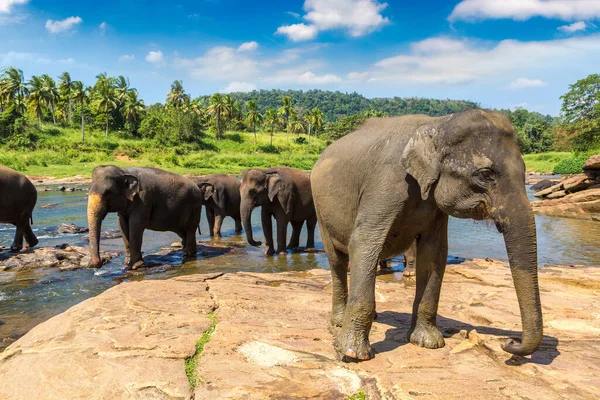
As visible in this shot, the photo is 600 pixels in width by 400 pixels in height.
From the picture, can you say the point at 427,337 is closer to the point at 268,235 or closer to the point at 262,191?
the point at 268,235

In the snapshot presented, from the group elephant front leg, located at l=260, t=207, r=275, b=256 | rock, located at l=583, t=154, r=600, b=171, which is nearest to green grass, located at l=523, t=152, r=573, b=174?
rock, located at l=583, t=154, r=600, b=171

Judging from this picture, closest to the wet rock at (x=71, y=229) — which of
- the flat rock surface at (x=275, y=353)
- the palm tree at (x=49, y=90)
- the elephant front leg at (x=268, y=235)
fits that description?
the elephant front leg at (x=268, y=235)

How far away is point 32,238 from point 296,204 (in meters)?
8.47

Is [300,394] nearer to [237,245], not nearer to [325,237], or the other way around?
[325,237]

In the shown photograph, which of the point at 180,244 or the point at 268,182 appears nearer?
the point at 268,182

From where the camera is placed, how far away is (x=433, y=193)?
4.11 metres

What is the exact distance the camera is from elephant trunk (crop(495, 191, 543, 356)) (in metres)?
3.59

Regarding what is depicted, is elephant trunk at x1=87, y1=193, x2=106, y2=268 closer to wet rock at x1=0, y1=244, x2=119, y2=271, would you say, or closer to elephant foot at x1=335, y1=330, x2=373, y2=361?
wet rock at x1=0, y1=244, x2=119, y2=271

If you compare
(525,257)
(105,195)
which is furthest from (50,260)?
(525,257)

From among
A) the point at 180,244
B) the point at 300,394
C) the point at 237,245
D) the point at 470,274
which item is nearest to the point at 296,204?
the point at 237,245

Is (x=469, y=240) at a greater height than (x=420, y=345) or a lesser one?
lesser

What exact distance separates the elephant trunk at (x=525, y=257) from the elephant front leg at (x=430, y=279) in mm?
1029

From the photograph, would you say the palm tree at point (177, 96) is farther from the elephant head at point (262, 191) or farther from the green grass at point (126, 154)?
→ the elephant head at point (262, 191)

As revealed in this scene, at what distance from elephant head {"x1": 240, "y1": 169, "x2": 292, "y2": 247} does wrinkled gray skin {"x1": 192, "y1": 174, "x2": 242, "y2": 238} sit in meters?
3.63
